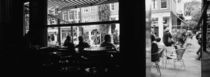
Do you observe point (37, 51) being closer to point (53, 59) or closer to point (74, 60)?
point (53, 59)

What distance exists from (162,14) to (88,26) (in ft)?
34.4

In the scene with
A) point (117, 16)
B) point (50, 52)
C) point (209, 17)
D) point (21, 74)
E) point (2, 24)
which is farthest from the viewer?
point (2, 24)

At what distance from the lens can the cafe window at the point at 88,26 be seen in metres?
2.57

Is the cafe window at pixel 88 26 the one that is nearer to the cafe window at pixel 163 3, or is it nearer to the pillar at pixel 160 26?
the pillar at pixel 160 26

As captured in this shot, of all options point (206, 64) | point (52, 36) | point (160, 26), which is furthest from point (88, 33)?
point (160, 26)

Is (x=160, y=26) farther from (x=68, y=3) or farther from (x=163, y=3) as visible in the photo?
(x=68, y=3)

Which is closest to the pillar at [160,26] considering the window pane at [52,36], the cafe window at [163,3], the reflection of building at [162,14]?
the reflection of building at [162,14]

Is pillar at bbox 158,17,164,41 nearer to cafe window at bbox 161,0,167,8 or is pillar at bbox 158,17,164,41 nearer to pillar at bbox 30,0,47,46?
cafe window at bbox 161,0,167,8

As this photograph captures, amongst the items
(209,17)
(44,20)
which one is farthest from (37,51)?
(209,17)

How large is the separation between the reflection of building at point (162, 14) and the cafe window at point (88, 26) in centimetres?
941

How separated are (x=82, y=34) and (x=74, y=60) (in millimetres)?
619

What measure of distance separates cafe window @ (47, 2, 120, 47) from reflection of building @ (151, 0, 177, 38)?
9407 millimetres

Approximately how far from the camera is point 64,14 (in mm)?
3602

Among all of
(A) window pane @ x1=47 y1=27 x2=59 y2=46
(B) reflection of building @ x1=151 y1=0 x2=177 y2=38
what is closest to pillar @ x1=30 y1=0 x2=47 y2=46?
(A) window pane @ x1=47 y1=27 x2=59 y2=46
